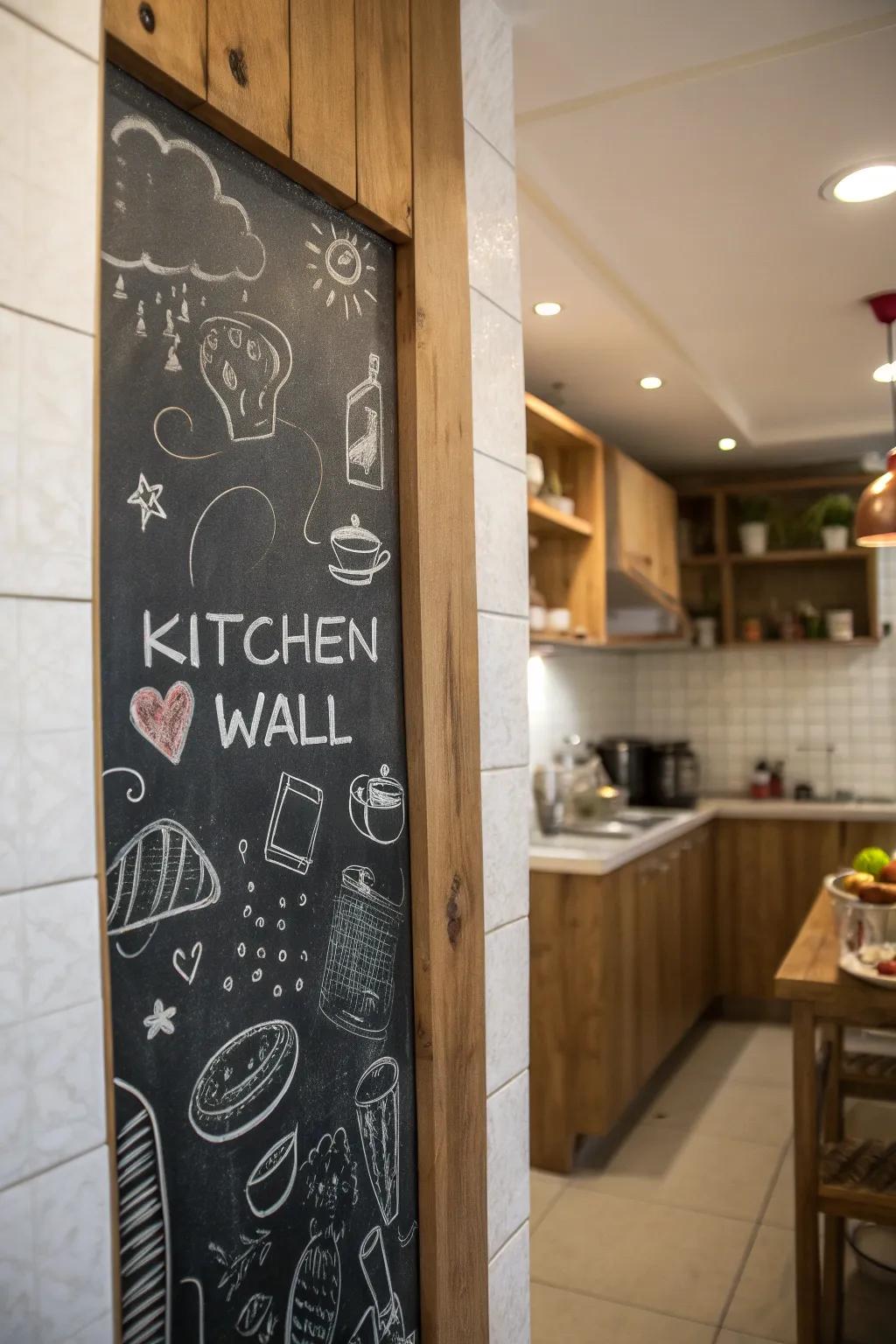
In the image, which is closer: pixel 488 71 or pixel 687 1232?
pixel 488 71

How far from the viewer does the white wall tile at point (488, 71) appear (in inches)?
65.1

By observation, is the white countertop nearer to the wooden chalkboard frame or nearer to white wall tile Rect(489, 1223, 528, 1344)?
white wall tile Rect(489, 1223, 528, 1344)

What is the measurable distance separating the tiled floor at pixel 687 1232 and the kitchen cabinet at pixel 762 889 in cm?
76

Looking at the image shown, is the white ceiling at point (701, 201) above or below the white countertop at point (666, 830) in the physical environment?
above

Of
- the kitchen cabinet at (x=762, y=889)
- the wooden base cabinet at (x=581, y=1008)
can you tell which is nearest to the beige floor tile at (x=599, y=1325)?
the wooden base cabinet at (x=581, y=1008)

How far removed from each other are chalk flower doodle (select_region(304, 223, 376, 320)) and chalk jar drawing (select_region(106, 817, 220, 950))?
2.24 feet

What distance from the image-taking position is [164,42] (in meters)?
1.03

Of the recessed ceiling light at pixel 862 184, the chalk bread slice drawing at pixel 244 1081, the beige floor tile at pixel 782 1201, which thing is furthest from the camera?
the beige floor tile at pixel 782 1201

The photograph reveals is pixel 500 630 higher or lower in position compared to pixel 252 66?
lower

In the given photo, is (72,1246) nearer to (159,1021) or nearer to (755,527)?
(159,1021)

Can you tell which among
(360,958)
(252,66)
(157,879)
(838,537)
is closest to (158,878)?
(157,879)

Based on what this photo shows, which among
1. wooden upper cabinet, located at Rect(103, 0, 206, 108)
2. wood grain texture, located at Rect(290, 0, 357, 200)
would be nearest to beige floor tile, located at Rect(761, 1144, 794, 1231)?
wood grain texture, located at Rect(290, 0, 357, 200)

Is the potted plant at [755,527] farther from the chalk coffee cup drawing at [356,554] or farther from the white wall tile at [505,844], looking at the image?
the chalk coffee cup drawing at [356,554]

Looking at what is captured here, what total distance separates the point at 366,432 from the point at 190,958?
69 centimetres
